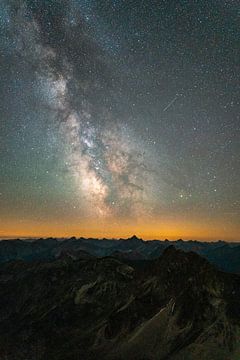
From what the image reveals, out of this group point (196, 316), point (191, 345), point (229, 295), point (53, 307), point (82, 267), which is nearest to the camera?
point (191, 345)

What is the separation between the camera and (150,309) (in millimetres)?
129375

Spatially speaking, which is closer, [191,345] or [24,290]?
[191,345]

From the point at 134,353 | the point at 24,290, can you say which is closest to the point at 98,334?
the point at 134,353

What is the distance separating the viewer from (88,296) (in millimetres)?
164625

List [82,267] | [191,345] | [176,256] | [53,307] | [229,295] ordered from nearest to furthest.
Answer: [191,345] → [229,295] → [176,256] → [53,307] → [82,267]

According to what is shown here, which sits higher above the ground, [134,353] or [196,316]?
[196,316]

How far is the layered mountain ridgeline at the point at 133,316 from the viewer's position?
111m

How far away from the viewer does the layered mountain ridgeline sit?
4385 inches

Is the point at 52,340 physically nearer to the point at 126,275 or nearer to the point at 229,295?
the point at 126,275

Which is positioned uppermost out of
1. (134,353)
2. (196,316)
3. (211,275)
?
(211,275)

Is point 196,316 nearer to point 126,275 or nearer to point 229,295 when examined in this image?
point 229,295

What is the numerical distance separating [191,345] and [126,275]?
6676 centimetres

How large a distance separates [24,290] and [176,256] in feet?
266

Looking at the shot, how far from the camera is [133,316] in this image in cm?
12719
